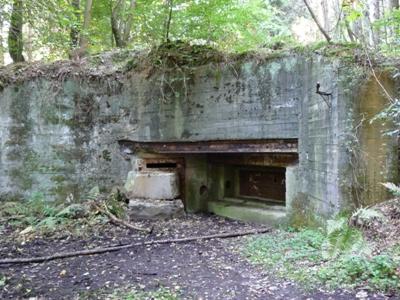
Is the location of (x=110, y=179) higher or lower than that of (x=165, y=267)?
higher

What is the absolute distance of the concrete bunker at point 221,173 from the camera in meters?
5.98

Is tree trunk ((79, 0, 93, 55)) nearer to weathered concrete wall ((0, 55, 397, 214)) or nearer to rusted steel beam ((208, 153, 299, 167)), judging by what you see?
weathered concrete wall ((0, 55, 397, 214))

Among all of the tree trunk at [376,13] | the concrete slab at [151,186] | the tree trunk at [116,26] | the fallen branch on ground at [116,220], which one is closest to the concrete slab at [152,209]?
Result: the concrete slab at [151,186]

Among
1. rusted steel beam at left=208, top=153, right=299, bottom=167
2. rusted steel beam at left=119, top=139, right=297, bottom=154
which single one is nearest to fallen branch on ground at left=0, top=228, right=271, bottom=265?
rusted steel beam at left=208, top=153, right=299, bottom=167

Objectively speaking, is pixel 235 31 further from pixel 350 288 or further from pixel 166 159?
pixel 350 288

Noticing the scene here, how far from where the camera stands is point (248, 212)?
620 centimetres

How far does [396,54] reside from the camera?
4.64 metres

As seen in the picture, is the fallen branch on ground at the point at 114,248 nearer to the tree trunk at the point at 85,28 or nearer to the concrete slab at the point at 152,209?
the concrete slab at the point at 152,209

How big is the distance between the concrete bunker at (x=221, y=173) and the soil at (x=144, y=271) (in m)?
1.35

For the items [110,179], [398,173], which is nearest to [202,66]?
[110,179]

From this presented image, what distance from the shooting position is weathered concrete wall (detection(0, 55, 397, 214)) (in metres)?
5.06

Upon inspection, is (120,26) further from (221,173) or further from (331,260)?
(331,260)

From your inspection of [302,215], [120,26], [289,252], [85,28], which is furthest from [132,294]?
[120,26]

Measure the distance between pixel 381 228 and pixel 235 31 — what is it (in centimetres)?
535
